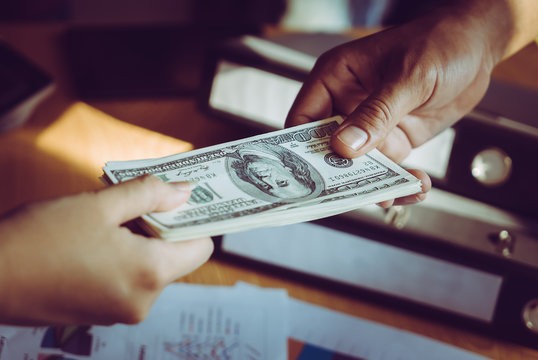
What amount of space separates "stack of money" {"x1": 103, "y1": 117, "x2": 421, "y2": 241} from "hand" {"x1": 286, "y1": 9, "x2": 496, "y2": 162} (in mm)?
36

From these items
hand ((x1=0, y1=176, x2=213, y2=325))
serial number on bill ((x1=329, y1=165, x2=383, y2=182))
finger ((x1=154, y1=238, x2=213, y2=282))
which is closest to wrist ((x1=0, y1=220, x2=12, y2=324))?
hand ((x1=0, y1=176, x2=213, y2=325))

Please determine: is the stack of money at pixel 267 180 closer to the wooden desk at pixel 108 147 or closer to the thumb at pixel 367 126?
the thumb at pixel 367 126

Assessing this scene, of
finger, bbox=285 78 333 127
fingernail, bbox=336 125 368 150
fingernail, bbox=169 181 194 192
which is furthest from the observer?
finger, bbox=285 78 333 127

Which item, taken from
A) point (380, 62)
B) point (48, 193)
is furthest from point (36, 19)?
point (380, 62)

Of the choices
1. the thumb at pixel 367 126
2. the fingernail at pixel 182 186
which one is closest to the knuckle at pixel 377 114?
the thumb at pixel 367 126

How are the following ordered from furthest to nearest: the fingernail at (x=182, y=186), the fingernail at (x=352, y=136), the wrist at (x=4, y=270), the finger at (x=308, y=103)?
the finger at (x=308, y=103)
the fingernail at (x=352, y=136)
the fingernail at (x=182, y=186)
the wrist at (x=4, y=270)

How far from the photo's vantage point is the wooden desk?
2.53 feet

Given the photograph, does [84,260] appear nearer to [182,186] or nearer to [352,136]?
[182,186]

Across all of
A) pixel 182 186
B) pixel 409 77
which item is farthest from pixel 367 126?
pixel 182 186

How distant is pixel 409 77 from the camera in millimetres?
682

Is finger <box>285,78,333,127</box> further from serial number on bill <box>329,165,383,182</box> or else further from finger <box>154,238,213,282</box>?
finger <box>154,238,213,282</box>

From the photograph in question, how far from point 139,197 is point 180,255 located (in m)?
0.07

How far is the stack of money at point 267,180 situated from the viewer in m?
0.52

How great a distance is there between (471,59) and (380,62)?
15 centimetres
